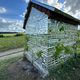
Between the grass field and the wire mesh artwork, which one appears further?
the grass field

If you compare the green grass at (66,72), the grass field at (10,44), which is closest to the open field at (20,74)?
the green grass at (66,72)

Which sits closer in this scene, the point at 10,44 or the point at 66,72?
the point at 66,72

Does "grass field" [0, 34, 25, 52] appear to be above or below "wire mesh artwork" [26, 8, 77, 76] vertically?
below

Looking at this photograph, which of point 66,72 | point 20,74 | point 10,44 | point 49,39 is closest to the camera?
point 49,39

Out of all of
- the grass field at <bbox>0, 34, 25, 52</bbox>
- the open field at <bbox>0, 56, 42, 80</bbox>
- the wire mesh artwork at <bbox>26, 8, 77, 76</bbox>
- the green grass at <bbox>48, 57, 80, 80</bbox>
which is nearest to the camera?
the green grass at <bbox>48, 57, 80, 80</bbox>

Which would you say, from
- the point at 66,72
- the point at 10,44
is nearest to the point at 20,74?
the point at 66,72

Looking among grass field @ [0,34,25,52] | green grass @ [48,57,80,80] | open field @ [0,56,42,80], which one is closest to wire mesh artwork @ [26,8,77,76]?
green grass @ [48,57,80,80]

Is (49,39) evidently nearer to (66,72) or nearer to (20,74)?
(66,72)

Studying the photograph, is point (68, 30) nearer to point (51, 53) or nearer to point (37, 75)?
point (51, 53)

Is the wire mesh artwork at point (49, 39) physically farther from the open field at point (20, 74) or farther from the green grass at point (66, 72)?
the open field at point (20, 74)

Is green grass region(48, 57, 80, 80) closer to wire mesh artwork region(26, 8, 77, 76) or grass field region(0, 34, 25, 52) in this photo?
wire mesh artwork region(26, 8, 77, 76)

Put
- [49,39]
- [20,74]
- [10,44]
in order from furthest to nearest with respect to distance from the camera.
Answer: [10,44], [20,74], [49,39]

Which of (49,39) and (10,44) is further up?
(49,39)

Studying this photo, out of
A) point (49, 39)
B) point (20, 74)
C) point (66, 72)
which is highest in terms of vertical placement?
point (49, 39)
